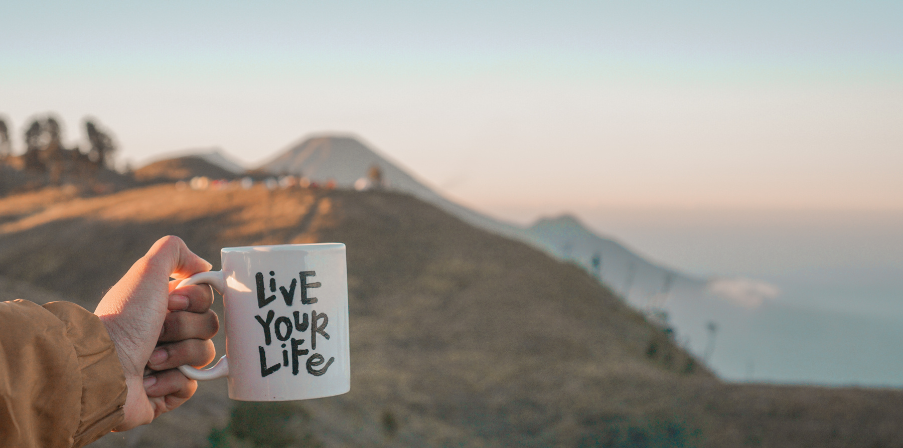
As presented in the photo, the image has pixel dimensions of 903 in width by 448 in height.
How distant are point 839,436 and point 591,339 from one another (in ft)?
51.0

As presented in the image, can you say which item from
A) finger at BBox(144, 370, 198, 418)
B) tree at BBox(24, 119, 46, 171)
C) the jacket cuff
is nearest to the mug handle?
finger at BBox(144, 370, 198, 418)

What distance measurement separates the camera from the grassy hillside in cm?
1436

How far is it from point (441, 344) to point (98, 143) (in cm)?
4045

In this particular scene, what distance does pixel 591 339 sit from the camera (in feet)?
94.9

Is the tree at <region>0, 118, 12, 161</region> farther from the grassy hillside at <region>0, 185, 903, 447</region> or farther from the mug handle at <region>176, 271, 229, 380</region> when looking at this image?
the mug handle at <region>176, 271, 229, 380</region>

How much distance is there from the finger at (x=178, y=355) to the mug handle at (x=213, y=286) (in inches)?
3.7

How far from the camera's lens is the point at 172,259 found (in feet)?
6.66

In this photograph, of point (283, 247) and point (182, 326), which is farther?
point (182, 326)

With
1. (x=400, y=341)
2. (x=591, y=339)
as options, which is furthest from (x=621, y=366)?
(x=400, y=341)

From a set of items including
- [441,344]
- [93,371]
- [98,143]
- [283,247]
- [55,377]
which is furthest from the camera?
[98,143]

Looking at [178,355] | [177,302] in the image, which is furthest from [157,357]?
[177,302]

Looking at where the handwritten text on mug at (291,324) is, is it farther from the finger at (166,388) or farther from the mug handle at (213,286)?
the finger at (166,388)

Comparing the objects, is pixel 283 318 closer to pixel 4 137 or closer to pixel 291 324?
pixel 291 324

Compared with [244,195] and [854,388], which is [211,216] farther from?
[854,388]
